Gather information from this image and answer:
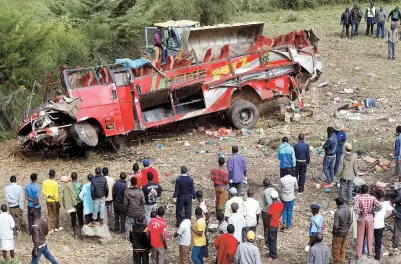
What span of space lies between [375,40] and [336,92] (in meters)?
6.88

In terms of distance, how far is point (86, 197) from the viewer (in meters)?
10.4

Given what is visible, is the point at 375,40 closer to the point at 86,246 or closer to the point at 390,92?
the point at 390,92

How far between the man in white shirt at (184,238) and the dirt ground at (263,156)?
583 mm

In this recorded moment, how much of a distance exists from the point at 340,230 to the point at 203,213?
1944 millimetres

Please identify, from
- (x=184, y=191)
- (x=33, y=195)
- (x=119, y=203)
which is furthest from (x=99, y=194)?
(x=184, y=191)

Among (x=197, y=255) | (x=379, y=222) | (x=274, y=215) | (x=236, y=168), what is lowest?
(x=197, y=255)

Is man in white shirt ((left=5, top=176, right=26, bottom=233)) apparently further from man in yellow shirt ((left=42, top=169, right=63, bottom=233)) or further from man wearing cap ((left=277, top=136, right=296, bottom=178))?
man wearing cap ((left=277, top=136, right=296, bottom=178))

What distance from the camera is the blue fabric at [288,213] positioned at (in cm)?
1038

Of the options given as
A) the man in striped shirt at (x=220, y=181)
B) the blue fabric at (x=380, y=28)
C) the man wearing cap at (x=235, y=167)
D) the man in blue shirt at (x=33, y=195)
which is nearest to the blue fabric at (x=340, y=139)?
the man wearing cap at (x=235, y=167)

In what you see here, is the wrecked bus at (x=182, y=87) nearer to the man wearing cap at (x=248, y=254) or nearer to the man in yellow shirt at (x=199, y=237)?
the man in yellow shirt at (x=199, y=237)

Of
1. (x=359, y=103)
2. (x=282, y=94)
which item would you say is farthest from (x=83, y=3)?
(x=359, y=103)

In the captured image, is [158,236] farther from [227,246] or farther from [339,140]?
[339,140]

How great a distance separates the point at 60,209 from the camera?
11.7 metres

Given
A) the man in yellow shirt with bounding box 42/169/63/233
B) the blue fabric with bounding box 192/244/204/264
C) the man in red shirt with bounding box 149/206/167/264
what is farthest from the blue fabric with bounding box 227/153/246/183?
the man in yellow shirt with bounding box 42/169/63/233
